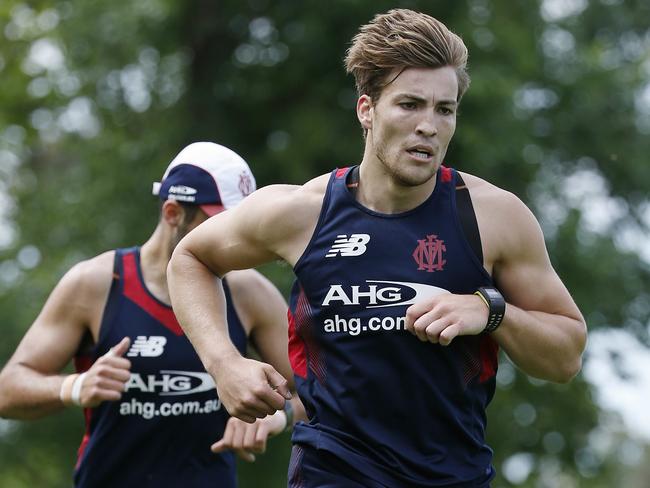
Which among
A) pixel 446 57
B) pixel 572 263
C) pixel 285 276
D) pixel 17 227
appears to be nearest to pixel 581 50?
pixel 572 263

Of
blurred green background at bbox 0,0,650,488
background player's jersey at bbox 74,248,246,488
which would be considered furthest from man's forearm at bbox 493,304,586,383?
blurred green background at bbox 0,0,650,488

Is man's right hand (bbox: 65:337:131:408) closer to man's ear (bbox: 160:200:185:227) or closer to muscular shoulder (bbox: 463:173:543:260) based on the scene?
man's ear (bbox: 160:200:185:227)

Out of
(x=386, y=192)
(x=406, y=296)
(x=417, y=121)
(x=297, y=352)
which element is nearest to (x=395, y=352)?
(x=406, y=296)

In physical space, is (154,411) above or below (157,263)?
below

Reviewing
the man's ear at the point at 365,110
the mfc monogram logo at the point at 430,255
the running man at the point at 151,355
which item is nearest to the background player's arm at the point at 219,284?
the man's ear at the point at 365,110

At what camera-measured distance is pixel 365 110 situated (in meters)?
4.89

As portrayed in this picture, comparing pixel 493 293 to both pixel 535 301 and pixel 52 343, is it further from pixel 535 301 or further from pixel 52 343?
pixel 52 343

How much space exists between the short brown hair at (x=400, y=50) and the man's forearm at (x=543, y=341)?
0.85 m

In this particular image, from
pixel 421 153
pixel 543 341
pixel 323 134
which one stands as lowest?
pixel 323 134

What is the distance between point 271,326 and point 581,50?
12.0 m

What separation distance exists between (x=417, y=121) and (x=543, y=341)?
2.82ft

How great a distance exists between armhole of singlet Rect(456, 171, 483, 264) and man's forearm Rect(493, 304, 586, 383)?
0.24 metres

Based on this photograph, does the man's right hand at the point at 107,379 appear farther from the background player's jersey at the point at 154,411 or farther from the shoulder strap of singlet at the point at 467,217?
the shoulder strap of singlet at the point at 467,217

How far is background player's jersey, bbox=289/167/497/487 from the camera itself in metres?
4.55
